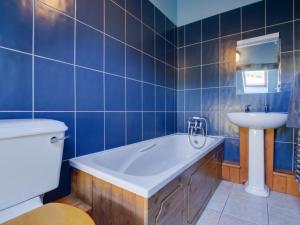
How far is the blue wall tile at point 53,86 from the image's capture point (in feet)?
3.66

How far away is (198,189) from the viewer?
1.45 meters

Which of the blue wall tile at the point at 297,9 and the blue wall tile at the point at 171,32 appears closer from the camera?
the blue wall tile at the point at 297,9

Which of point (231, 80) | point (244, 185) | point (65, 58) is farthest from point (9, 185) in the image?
point (231, 80)

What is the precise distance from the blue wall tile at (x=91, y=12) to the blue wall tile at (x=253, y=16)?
6.03ft

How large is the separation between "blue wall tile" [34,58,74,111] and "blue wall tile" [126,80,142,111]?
0.62 metres

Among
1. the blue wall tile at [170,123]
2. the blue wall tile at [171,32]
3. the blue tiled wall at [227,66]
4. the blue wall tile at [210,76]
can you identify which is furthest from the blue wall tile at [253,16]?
the blue wall tile at [170,123]

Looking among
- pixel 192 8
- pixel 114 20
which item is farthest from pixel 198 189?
pixel 192 8

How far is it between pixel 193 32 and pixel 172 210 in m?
2.49

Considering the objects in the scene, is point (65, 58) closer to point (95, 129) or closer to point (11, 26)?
point (11, 26)

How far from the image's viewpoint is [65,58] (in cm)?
125

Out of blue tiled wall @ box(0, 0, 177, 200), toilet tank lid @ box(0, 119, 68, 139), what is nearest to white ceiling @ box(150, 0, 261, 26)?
blue tiled wall @ box(0, 0, 177, 200)

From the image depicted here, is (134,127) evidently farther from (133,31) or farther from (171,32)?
(171,32)

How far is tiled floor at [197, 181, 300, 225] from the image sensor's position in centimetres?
149

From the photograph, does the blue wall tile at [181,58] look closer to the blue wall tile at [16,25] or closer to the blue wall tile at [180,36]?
the blue wall tile at [180,36]
